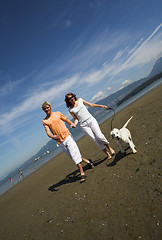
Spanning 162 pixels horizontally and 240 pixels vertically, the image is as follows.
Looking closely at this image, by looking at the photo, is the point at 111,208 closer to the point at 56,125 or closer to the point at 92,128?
the point at 92,128

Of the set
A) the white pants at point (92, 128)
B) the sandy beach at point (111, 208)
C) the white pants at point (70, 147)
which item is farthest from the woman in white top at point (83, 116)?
the sandy beach at point (111, 208)

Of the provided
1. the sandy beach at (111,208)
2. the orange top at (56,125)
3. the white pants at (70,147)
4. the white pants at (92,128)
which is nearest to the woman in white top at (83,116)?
the white pants at (92,128)

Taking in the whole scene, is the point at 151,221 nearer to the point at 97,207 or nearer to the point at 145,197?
the point at 145,197

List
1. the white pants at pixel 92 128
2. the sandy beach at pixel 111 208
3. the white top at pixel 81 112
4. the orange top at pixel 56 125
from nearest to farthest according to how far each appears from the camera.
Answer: the sandy beach at pixel 111 208, the orange top at pixel 56 125, the white top at pixel 81 112, the white pants at pixel 92 128

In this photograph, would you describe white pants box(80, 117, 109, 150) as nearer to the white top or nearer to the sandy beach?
the white top

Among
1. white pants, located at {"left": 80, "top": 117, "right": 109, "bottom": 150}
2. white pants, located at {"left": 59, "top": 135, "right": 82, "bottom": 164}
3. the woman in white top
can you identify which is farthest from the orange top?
white pants, located at {"left": 80, "top": 117, "right": 109, "bottom": 150}

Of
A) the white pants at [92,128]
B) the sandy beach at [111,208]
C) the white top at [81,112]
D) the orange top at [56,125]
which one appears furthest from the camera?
the white pants at [92,128]

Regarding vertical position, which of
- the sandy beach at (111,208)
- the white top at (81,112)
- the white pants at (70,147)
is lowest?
the sandy beach at (111,208)

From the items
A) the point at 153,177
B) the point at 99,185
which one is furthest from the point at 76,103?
the point at 153,177

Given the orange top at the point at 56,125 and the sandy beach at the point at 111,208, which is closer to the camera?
the sandy beach at the point at 111,208

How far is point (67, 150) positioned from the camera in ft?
18.5

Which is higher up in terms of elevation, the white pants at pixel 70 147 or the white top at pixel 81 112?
the white top at pixel 81 112

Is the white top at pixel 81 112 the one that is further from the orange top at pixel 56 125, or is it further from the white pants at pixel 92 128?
the orange top at pixel 56 125

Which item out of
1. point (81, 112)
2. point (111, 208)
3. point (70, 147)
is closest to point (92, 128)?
point (81, 112)
